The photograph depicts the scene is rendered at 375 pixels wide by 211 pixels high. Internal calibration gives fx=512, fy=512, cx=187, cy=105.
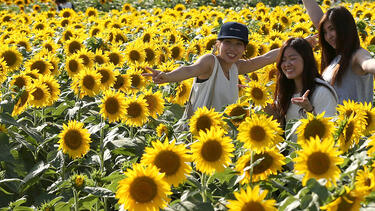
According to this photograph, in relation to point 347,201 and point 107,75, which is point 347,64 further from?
point 347,201

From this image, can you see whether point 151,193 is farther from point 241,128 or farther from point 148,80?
point 148,80

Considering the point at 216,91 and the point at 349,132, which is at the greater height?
the point at 349,132

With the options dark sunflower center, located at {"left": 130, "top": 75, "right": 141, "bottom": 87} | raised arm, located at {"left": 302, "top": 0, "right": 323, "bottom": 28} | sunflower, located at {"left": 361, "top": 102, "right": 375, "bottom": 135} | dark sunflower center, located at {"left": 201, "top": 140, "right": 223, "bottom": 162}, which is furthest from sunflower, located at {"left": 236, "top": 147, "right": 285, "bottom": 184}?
raised arm, located at {"left": 302, "top": 0, "right": 323, "bottom": 28}

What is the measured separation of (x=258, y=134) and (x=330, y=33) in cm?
213

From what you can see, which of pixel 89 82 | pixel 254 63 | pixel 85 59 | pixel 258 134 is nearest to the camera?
pixel 258 134

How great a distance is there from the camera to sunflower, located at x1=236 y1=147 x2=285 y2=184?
98.7 inches

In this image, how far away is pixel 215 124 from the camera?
291cm

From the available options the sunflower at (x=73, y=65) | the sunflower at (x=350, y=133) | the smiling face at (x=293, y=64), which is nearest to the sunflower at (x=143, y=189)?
the sunflower at (x=350, y=133)

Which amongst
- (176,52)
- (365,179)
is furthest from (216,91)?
(365,179)

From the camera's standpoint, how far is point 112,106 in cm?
360

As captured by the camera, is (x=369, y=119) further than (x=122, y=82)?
No

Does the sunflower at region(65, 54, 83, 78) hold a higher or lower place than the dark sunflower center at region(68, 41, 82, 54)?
higher

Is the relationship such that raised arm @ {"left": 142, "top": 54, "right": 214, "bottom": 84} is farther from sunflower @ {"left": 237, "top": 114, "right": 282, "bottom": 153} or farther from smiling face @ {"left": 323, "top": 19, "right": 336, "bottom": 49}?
sunflower @ {"left": 237, "top": 114, "right": 282, "bottom": 153}

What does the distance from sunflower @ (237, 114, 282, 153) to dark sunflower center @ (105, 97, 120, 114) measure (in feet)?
4.10
